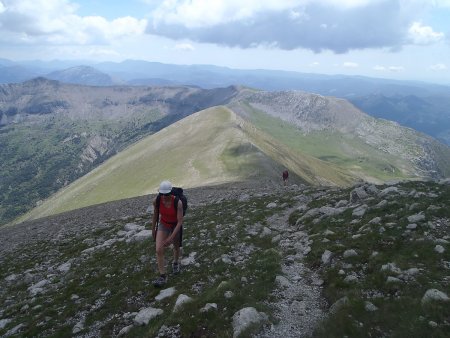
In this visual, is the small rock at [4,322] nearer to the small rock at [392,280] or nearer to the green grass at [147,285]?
the green grass at [147,285]

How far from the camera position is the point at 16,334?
14227mm

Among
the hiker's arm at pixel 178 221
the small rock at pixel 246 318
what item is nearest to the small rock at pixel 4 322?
the hiker's arm at pixel 178 221

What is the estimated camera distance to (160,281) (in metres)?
16.0

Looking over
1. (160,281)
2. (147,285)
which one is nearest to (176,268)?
(160,281)

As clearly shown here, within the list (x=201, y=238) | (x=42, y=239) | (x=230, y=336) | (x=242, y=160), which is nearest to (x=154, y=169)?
(x=242, y=160)

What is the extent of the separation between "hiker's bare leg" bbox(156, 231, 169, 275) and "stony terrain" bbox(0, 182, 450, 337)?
86 centimetres

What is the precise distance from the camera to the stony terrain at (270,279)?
11633 mm

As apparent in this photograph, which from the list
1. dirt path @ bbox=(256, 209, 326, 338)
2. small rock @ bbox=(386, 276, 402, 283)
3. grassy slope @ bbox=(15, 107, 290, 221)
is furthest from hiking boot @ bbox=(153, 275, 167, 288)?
grassy slope @ bbox=(15, 107, 290, 221)

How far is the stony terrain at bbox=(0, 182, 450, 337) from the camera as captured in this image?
11633mm

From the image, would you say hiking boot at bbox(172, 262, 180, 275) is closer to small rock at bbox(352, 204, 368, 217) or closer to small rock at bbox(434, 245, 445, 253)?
small rock at bbox(352, 204, 368, 217)

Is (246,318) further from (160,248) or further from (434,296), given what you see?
(434,296)

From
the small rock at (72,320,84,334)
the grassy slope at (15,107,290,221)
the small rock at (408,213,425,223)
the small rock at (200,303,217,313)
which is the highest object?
the small rock at (408,213,425,223)

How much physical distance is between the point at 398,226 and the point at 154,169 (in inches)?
5358

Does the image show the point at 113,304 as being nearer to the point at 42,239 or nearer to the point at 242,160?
the point at 42,239
